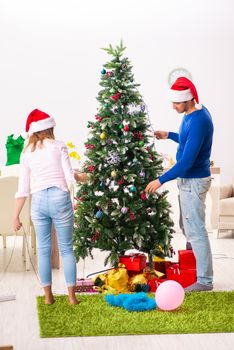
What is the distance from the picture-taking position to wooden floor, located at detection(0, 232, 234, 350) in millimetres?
4418

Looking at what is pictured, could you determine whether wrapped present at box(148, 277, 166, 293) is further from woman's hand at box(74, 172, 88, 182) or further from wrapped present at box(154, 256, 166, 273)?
woman's hand at box(74, 172, 88, 182)

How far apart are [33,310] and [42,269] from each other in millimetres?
264

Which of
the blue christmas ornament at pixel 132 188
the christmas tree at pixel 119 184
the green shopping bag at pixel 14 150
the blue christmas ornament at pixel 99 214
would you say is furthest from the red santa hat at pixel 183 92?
the green shopping bag at pixel 14 150

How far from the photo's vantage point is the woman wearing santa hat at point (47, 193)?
5375 millimetres

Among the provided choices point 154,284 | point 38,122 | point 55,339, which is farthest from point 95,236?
point 55,339

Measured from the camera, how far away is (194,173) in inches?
234

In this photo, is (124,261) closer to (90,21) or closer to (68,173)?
(68,173)

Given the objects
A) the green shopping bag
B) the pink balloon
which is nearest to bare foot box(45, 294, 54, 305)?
the pink balloon

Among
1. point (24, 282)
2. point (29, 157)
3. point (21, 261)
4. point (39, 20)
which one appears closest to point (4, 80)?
point (39, 20)

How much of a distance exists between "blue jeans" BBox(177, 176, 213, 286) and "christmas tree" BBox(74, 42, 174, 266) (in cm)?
21

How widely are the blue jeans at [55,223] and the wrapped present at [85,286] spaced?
0.58 meters

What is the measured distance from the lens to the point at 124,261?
610 cm

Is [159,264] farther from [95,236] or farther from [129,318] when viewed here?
[129,318]

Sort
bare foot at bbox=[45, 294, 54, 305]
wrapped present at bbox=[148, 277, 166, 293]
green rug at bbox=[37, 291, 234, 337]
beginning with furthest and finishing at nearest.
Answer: wrapped present at bbox=[148, 277, 166, 293], bare foot at bbox=[45, 294, 54, 305], green rug at bbox=[37, 291, 234, 337]
